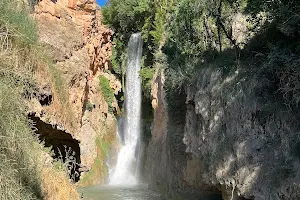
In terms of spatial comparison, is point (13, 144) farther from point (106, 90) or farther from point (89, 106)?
point (106, 90)

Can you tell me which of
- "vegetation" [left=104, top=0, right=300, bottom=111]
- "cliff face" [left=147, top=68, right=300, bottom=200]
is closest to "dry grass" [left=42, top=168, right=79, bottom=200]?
"cliff face" [left=147, top=68, right=300, bottom=200]

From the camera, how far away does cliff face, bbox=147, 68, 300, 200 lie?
608cm

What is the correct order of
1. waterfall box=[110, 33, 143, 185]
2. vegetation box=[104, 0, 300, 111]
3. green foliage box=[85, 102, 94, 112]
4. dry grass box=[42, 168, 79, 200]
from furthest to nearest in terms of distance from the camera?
1. waterfall box=[110, 33, 143, 185]
2. green foliage box=[85, 102, 94, 112]
3. vegetation box=[104, 0, 300, 111]
4. dry grass box=[42, 168, 79, 200]

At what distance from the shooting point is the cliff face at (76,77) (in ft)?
25.3

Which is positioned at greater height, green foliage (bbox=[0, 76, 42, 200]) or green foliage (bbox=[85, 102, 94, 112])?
green foliage (bbox=[85, 102, 94, 112])

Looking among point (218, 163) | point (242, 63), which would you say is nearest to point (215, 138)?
point (218, 163)

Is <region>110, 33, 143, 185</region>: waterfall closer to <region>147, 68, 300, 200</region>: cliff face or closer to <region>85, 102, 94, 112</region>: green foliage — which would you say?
<region>85, 102, 94, 112</region>: green foliage

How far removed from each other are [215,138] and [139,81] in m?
18.2

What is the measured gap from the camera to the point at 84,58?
17.3 meters

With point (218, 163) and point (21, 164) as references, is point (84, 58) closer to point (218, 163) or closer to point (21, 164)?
point (218, 163)

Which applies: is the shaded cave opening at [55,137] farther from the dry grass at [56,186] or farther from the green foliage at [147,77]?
the green foliage at [147,77]

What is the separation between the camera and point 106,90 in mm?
25156

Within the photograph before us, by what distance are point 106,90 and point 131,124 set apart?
10.0 ft

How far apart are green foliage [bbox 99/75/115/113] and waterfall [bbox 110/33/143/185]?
1.32 m
